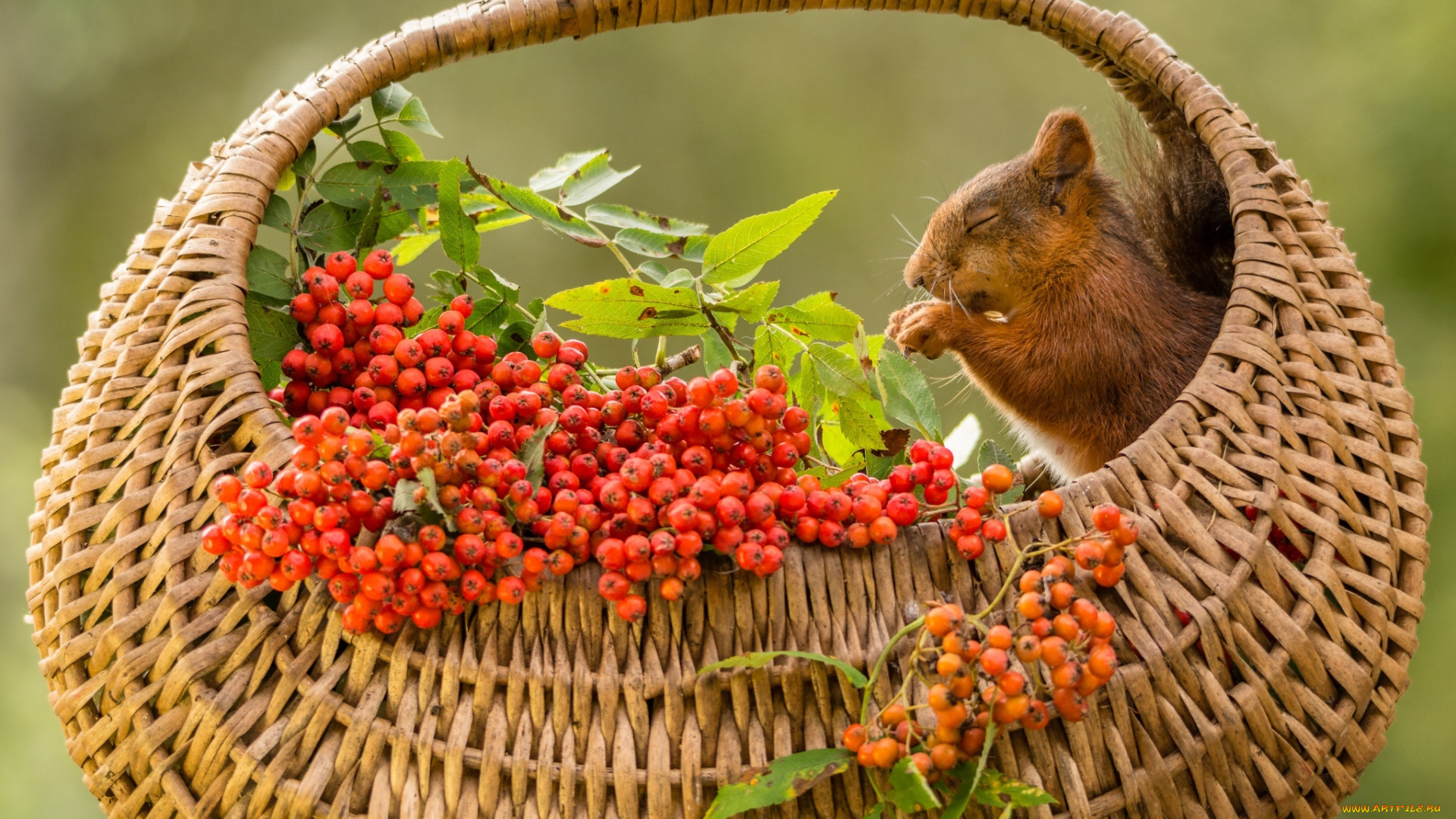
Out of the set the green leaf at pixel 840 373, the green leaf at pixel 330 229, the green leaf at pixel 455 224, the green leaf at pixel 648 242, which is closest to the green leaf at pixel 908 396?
the green leaf at pixel 840 373

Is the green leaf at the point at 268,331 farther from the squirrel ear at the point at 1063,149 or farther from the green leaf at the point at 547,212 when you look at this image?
the squirrel ear at the point at 1063,149

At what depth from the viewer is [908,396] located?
80 cm

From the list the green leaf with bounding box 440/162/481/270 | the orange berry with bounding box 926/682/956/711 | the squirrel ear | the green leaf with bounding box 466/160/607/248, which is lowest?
the orange berry with bounding box 926/682/956/711

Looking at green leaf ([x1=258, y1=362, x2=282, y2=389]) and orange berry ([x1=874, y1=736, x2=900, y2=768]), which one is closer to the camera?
orange berry ([x1=874, y1=736, x2=900, y2=768])

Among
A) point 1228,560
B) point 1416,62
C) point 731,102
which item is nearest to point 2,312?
point 731,102

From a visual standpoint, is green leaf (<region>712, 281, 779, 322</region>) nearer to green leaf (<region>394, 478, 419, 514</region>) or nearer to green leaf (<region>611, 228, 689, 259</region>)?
green leaf (<region>611, 228, 689, 259</region>)

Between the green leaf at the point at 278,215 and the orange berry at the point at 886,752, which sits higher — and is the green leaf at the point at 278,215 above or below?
above

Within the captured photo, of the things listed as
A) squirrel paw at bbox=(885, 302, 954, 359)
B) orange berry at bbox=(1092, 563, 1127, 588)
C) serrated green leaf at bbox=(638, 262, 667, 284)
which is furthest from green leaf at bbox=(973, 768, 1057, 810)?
squirrel paw at bbox=(885, 302, 954, 359)

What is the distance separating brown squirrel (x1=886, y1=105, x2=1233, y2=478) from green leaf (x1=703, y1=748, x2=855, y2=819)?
0.57 metres

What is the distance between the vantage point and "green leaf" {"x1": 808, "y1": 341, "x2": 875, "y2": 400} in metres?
0.75

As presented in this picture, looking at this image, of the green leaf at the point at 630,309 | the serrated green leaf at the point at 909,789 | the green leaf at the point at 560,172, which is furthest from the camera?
the green leaf at the point at 560,172

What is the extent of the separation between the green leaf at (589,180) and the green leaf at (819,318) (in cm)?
25

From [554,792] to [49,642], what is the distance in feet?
1.16

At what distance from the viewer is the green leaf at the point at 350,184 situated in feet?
2.70
